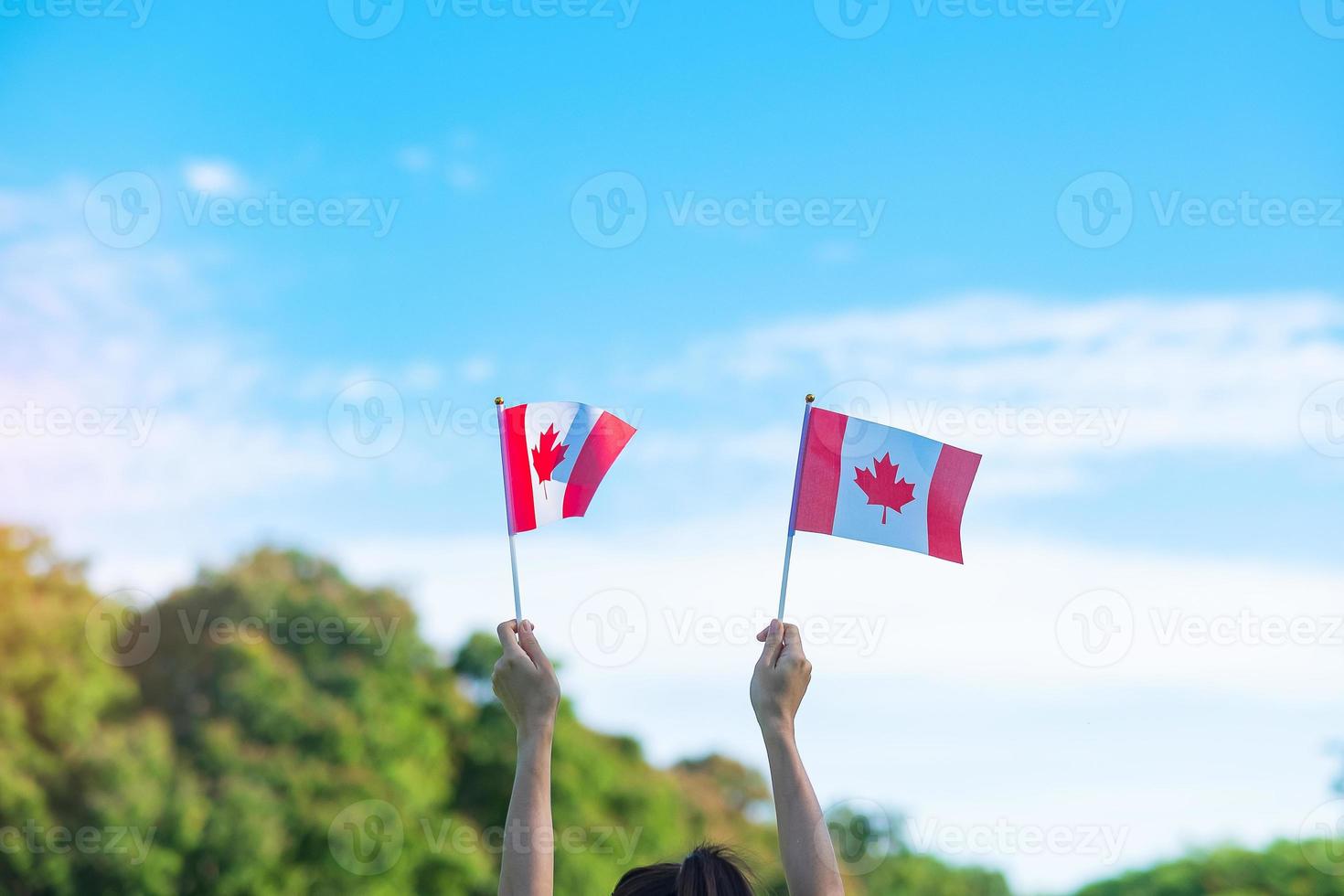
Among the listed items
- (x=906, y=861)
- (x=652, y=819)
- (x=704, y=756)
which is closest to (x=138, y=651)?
(x=652, y=819)

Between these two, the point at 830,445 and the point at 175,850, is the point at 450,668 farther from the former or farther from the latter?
the point at 830,445

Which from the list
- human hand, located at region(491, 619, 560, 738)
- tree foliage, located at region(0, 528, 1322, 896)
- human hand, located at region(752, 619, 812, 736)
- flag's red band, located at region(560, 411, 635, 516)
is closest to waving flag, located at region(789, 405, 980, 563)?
flag's red band, located at region(560, 411, 635, 516)

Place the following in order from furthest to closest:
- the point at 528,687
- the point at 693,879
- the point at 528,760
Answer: the point at 528,687
the point at 528,760
the point at 693,879

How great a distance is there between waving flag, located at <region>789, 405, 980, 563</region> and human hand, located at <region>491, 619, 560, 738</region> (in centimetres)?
179

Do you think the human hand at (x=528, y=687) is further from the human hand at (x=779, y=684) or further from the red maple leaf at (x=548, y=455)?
the red maple leaf at (x=548, y=455)

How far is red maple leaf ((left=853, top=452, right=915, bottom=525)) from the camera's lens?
461 cm

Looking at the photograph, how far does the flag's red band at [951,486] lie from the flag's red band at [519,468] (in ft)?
4.42

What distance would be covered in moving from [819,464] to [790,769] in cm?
196

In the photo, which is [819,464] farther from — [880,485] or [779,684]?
[779,684]

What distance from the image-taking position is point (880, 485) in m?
4.68

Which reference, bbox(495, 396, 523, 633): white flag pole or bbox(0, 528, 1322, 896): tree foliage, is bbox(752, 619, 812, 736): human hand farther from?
bbox(0, 528, 1322, 896): tree foliage

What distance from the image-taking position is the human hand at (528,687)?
275 centimetres

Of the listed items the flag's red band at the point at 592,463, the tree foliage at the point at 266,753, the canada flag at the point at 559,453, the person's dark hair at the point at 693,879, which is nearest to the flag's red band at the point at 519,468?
the canada flag at the point at 559,453

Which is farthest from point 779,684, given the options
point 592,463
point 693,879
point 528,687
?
point 592,463
